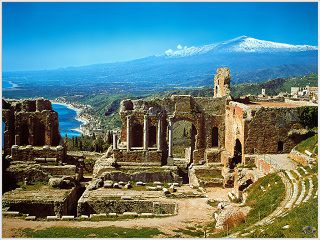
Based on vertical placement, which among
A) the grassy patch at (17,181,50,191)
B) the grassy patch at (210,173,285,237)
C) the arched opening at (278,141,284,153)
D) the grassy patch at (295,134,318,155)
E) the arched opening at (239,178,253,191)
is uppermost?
the grassy patch at (295,134,318,155)

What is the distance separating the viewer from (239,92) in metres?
141

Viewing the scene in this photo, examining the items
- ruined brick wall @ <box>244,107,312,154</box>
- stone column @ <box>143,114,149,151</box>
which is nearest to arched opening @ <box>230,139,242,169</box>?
ruined brick wall @ <box>244,107,312,154</box>

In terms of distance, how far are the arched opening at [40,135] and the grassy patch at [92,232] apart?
53.8 feet

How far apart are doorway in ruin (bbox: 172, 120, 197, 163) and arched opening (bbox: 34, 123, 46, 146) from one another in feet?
41.7

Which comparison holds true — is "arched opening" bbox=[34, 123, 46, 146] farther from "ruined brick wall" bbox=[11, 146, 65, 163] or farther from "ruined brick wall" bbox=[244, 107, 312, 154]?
"ruined brick wall" bbox=[244, 107, 312, 154]

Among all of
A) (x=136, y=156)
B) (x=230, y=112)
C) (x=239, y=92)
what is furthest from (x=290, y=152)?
(x=239, y=92)

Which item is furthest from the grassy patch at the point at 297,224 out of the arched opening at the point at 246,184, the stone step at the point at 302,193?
the arched opening at the point at 246,184

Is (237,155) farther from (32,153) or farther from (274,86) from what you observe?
(274,86)

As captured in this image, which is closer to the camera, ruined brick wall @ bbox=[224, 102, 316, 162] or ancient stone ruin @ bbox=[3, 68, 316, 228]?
ancient stone ruin @ bbox=[3, 68, 316, 228]

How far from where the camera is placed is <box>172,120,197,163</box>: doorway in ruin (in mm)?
42500

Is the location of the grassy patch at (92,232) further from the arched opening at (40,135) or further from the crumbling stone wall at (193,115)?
the arched opening at (40,135)

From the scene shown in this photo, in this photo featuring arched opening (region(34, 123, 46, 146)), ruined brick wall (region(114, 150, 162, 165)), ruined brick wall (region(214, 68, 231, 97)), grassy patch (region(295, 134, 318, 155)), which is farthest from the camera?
ruined brick wall (region(214, 68, 231, 97))

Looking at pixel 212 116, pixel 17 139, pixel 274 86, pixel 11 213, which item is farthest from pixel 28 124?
pixel 274 86

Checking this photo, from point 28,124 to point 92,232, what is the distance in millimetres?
17946
